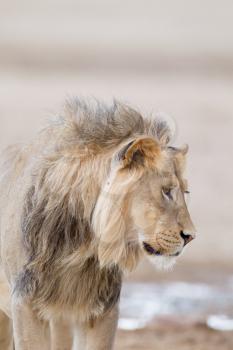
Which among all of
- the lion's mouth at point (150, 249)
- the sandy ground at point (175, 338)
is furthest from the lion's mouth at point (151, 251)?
the sandy ground at point (175, 338)

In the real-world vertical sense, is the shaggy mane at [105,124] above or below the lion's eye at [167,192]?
above

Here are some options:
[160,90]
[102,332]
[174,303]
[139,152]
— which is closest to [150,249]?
[139,152]

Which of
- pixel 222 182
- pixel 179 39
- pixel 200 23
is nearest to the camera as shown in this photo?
pixel 222 182

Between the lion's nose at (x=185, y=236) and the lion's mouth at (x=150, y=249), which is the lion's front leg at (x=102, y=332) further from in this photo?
the lion's nose at (x=185, y=236)

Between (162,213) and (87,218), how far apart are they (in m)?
0.34

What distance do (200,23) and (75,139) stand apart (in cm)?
2473

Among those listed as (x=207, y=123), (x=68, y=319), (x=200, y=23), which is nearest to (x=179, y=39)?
(x=200, y=23)

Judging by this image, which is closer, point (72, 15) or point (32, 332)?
point (32, 332)

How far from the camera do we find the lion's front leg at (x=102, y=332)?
5.80 m

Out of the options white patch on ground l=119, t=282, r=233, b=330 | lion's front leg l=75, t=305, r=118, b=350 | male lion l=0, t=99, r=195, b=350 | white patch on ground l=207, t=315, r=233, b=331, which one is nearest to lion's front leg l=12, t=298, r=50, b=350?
male lion l=0, t=99, r=195, b=350

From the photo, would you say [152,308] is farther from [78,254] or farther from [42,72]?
[42,72]

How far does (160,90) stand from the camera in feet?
63.3

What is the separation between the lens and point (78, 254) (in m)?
5.58

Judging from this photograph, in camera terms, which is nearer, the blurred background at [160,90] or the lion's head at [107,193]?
the lion's head at [107,193]
